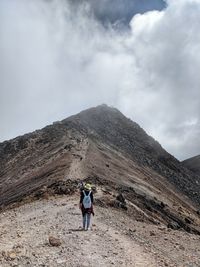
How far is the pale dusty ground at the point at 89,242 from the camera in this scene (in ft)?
61.5

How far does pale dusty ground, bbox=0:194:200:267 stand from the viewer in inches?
738

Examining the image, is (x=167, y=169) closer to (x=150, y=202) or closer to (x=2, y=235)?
(x=150, y=202)

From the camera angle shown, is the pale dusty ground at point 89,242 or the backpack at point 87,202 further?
the backpack at point 87,202

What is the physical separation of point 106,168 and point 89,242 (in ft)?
109

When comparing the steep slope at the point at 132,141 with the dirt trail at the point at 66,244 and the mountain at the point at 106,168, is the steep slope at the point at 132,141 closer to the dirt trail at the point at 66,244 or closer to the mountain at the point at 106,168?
the mountain at the point at 106,168

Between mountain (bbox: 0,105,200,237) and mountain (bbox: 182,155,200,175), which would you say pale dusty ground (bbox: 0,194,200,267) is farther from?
mountain (bbox: 182,155,200,175)

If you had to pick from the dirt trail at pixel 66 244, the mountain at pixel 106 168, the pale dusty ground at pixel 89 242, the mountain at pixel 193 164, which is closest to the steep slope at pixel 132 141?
the mountain at pixel 106 168

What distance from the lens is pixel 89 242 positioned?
21.0m

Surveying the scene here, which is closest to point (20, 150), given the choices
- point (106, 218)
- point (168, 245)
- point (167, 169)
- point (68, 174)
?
point (167, 169)

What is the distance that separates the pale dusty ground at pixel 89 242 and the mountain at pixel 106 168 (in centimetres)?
511

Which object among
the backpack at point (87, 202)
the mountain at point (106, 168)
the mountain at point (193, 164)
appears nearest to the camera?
the backpack at point (87, 202)

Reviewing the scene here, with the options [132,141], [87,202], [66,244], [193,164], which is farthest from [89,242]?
[193,164]

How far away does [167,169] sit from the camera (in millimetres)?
A: 88438

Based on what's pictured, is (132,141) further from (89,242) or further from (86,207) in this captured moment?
(89,242)
